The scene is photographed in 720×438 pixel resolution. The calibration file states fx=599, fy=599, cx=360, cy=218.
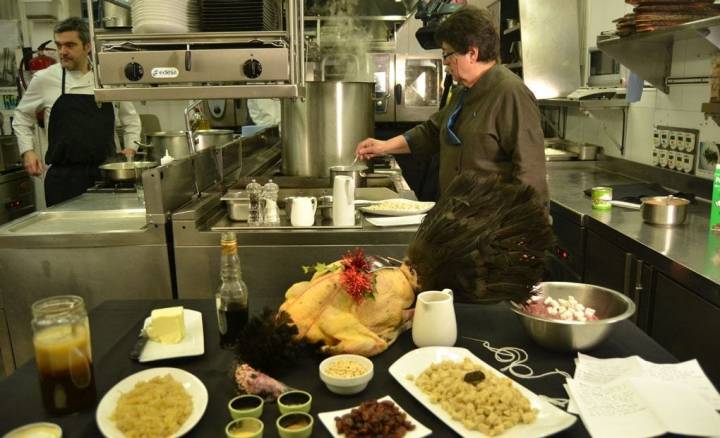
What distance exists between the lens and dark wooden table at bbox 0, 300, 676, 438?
108 centimetres

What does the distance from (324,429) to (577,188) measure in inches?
108

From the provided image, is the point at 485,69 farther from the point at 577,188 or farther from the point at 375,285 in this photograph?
the point at 375,285

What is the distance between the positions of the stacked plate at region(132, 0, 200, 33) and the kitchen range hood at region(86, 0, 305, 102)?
3cm

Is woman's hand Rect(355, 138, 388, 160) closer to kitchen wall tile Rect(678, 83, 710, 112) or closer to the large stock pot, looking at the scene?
the large stock pot

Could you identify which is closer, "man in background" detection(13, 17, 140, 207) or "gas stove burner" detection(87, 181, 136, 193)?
"gas stove burner" detection(87, 181, 136, 193)

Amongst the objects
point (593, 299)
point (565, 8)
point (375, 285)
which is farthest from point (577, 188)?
point (375, 285)

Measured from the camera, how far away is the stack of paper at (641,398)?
3.34ft

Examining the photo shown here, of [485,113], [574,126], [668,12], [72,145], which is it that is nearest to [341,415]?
[485,113]

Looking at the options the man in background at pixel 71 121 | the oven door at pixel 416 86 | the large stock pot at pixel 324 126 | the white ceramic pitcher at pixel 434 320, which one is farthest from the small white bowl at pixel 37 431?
the oven door at pixel 416 86

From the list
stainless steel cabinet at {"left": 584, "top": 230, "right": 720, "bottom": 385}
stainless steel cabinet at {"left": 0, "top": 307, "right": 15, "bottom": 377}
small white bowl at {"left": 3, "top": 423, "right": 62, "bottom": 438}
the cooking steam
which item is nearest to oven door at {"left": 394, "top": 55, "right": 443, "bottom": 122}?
the cooking steam

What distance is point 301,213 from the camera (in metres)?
2.31

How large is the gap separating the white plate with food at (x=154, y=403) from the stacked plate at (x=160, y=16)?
1.35 metres

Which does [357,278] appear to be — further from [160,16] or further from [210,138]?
[210,138]

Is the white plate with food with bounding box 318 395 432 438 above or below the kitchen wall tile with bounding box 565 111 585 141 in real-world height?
below
